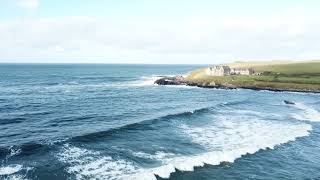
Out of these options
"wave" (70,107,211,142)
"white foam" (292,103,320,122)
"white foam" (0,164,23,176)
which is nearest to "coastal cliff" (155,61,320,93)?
"white foam" (292,103,320,122)

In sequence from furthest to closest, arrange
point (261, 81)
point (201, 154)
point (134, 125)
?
point (261, 81) → point (134, 125) → point (201, 154)

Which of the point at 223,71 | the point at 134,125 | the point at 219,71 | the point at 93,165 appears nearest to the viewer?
the point at 93,165

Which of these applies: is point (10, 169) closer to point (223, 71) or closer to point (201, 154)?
point (201, 154)

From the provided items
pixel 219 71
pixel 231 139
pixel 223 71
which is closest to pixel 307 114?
pixel 231 139

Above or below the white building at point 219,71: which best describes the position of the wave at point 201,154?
below

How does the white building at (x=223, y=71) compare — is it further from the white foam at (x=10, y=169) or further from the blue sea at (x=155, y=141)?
the white foam at (x=10, y=169)

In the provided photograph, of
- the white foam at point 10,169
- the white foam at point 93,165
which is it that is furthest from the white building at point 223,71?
the white foam at point 10,169

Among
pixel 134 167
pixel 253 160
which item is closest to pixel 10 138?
pixel 134 167
